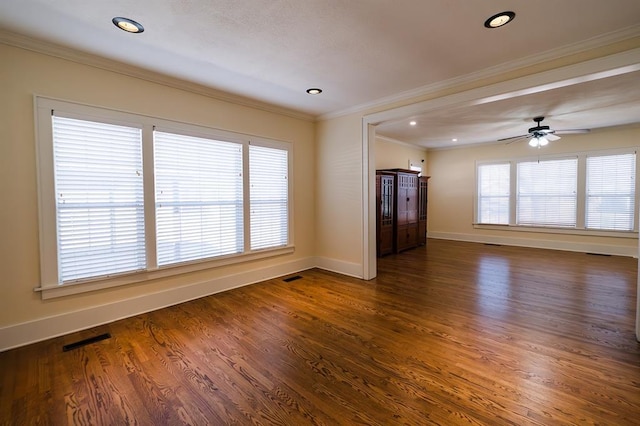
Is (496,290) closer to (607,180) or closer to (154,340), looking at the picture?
(154,340)

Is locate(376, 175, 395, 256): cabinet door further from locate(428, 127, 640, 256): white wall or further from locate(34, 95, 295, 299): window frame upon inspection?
locate(428, 127, 640, 256): white wall

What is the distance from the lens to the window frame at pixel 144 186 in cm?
255

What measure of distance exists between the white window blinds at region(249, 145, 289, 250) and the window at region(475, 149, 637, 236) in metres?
5.88

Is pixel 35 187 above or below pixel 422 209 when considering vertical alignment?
above

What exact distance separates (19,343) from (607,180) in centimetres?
969

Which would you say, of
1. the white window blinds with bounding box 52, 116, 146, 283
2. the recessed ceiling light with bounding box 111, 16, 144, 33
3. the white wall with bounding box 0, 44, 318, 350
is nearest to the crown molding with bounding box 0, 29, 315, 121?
the white wall with bounding box 0, 44, 318, 350

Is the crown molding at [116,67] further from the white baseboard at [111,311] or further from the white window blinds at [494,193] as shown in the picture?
the white window blinds at [494,193]

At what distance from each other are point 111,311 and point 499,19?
451cm

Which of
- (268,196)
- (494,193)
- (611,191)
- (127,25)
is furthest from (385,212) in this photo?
(127,25)

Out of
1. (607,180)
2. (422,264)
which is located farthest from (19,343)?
(607,180)

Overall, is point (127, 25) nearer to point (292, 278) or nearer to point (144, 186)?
point (144, 186)

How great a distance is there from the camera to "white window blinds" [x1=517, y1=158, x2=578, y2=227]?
6.41 metres

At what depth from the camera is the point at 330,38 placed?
97.0 inches

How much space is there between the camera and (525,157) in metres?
6.97
